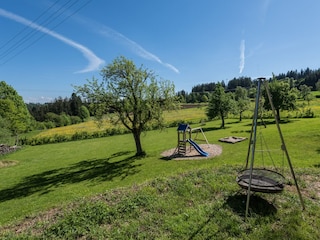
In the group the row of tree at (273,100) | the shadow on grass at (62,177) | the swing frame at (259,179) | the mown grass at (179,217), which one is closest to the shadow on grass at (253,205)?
the mown grass at (179,217)

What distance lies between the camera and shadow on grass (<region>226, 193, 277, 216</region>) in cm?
537

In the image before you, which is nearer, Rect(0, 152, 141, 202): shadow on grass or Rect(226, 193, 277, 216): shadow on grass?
Rect(226, 193, 277, 216): shadow on grass

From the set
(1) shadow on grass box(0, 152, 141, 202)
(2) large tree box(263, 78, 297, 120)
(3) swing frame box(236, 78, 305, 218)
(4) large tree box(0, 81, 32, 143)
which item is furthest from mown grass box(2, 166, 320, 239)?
(4) large tree box(0, 81, 32, 143)

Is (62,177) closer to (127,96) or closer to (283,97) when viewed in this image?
(127,96)

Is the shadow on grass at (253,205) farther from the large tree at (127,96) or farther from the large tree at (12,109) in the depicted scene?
the large tree at (12,109)

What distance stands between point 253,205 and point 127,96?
13.8 m

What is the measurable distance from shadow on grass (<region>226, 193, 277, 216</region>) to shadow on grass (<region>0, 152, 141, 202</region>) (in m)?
8.40

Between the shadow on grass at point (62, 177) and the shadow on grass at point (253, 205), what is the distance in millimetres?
8397

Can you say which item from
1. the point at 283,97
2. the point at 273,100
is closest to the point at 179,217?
the point at 283,97

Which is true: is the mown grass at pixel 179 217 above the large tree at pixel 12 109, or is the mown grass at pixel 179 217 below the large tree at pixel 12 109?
below

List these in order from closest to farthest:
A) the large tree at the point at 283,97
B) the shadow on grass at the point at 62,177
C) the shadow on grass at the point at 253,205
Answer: the shadow on grass at the point at 253,205, the shadow on grass at the point at 62,177, the large tree at the point at 283,97

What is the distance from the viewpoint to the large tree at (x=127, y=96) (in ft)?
57.1

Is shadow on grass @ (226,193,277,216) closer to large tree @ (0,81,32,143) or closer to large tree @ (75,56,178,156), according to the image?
large tree @ (75,56,178,156)

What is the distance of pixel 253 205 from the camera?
568 centimetres
